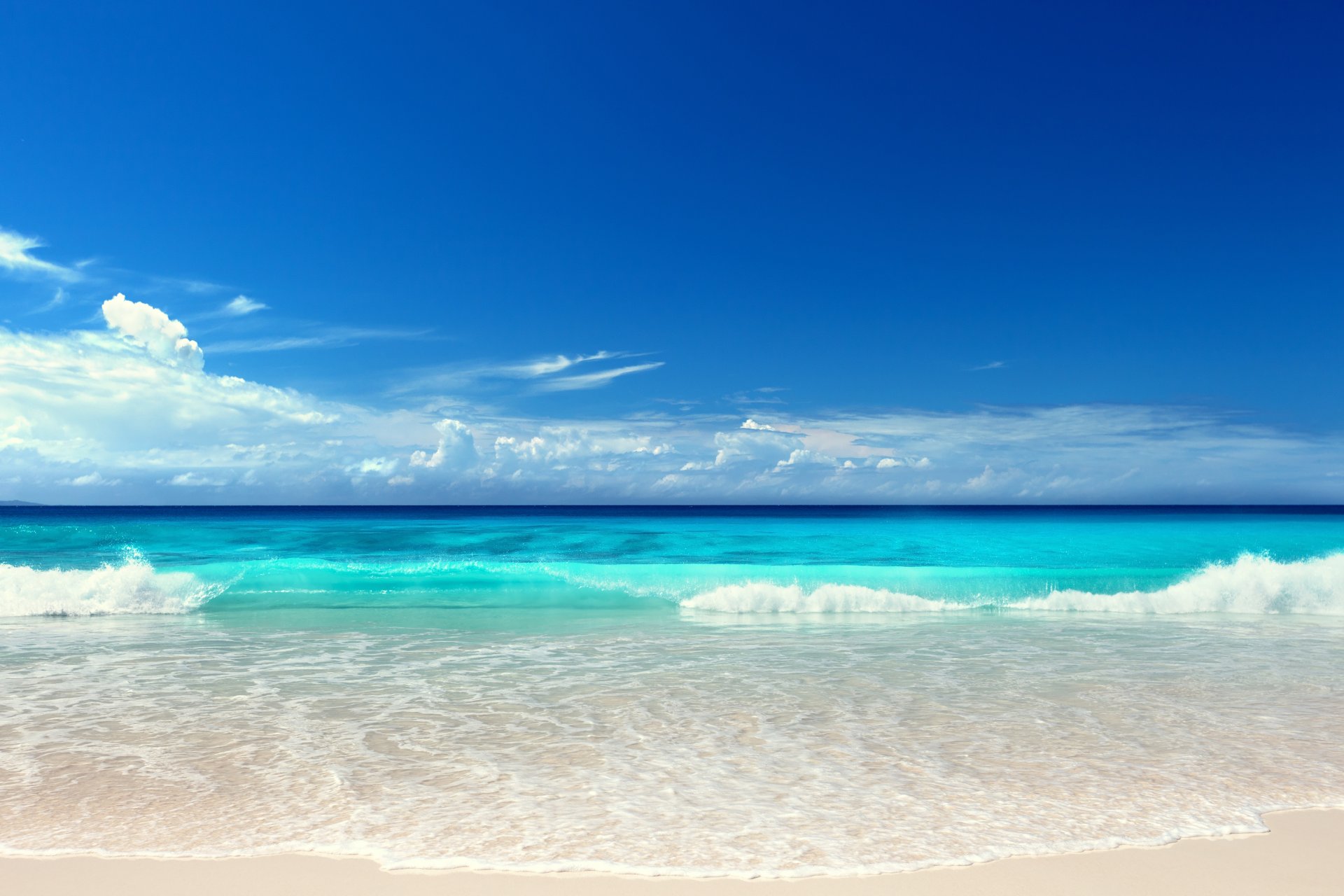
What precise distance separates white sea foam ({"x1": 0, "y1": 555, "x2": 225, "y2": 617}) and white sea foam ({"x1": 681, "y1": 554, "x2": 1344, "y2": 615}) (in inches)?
389

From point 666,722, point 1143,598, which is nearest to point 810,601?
point 1143,598

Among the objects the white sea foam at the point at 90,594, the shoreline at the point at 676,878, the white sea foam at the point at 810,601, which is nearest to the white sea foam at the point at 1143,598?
the white sea foam at the point at 810,601

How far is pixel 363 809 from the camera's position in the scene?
483 centimetres

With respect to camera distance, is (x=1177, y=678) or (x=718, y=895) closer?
(x=718, y=895)

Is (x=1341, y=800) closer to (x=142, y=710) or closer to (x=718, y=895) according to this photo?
(x=718, y=895)

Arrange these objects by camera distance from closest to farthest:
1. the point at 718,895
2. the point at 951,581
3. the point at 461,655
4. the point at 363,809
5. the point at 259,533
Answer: the point at 718,895
the point at 363,809
the point at 461,655
the point at 951,581
the point at 259,533

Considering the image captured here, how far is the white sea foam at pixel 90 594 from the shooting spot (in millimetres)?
15336

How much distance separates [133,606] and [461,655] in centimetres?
915

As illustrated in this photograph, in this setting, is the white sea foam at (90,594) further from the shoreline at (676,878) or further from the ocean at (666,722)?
the shoreline at (676,878)

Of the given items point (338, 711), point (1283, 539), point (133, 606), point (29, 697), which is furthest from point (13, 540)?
point (1283, 539)

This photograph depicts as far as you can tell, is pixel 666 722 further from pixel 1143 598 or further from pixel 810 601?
pixel 1143 598

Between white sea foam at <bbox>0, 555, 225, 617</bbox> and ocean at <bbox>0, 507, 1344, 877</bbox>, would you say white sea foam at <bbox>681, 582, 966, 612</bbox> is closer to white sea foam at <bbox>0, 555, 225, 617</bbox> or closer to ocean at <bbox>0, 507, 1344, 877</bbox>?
ocean at <bbox>0, 507, 1344, 877</bbox>

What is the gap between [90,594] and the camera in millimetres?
16125

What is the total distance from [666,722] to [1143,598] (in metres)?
13.8
